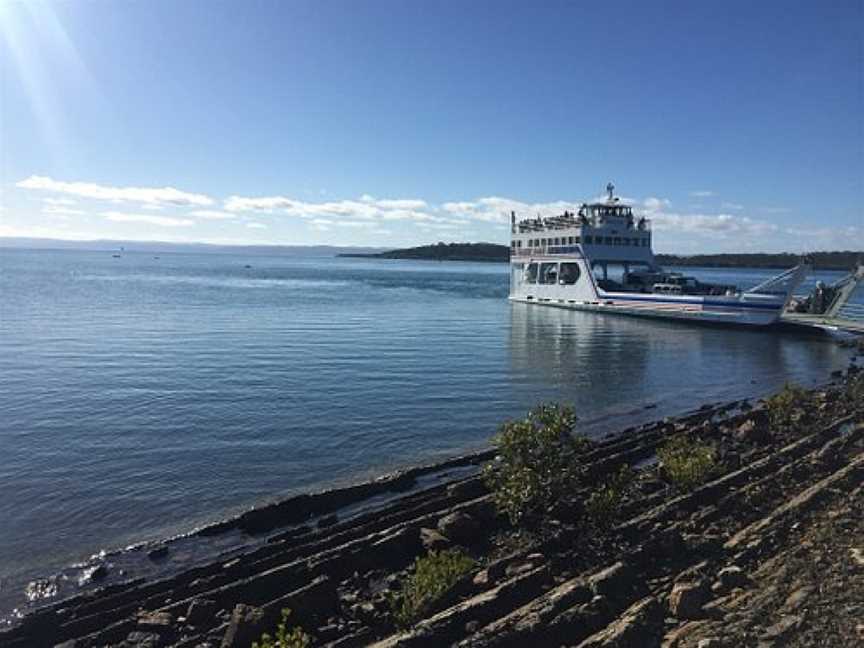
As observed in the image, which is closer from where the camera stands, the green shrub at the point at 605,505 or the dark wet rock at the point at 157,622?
the dark wet rock at the point at 157,622

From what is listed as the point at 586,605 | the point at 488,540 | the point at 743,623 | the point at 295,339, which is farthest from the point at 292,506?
the point at 295,339

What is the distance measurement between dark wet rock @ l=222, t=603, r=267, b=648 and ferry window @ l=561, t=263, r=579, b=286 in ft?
179

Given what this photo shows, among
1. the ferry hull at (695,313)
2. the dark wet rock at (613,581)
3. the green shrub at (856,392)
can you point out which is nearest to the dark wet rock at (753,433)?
the green shrub at (856,392)

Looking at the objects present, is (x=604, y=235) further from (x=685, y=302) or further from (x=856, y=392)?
(x=856, y=392)

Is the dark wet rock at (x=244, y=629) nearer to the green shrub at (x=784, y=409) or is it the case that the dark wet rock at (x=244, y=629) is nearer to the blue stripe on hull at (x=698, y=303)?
the green shrub at (x=784, y=409)

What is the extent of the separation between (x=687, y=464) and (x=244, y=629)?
7758mm

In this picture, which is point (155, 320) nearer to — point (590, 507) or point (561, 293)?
point (561, 293)

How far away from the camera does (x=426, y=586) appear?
26.0 feet

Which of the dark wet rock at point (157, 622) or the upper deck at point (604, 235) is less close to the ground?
the upper deck at point (604, 235)

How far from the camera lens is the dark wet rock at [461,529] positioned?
10508 mm

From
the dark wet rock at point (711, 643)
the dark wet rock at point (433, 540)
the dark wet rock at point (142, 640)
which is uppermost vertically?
the dark wet rock at point (711, 643)

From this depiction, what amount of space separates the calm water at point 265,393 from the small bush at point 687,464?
5342 mm

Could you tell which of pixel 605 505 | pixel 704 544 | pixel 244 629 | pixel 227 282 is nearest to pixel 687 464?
pixel 605 505

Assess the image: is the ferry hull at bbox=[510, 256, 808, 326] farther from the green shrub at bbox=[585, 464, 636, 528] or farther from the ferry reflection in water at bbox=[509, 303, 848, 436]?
the green shrub at bbox=[585, 464, 636, 528]
